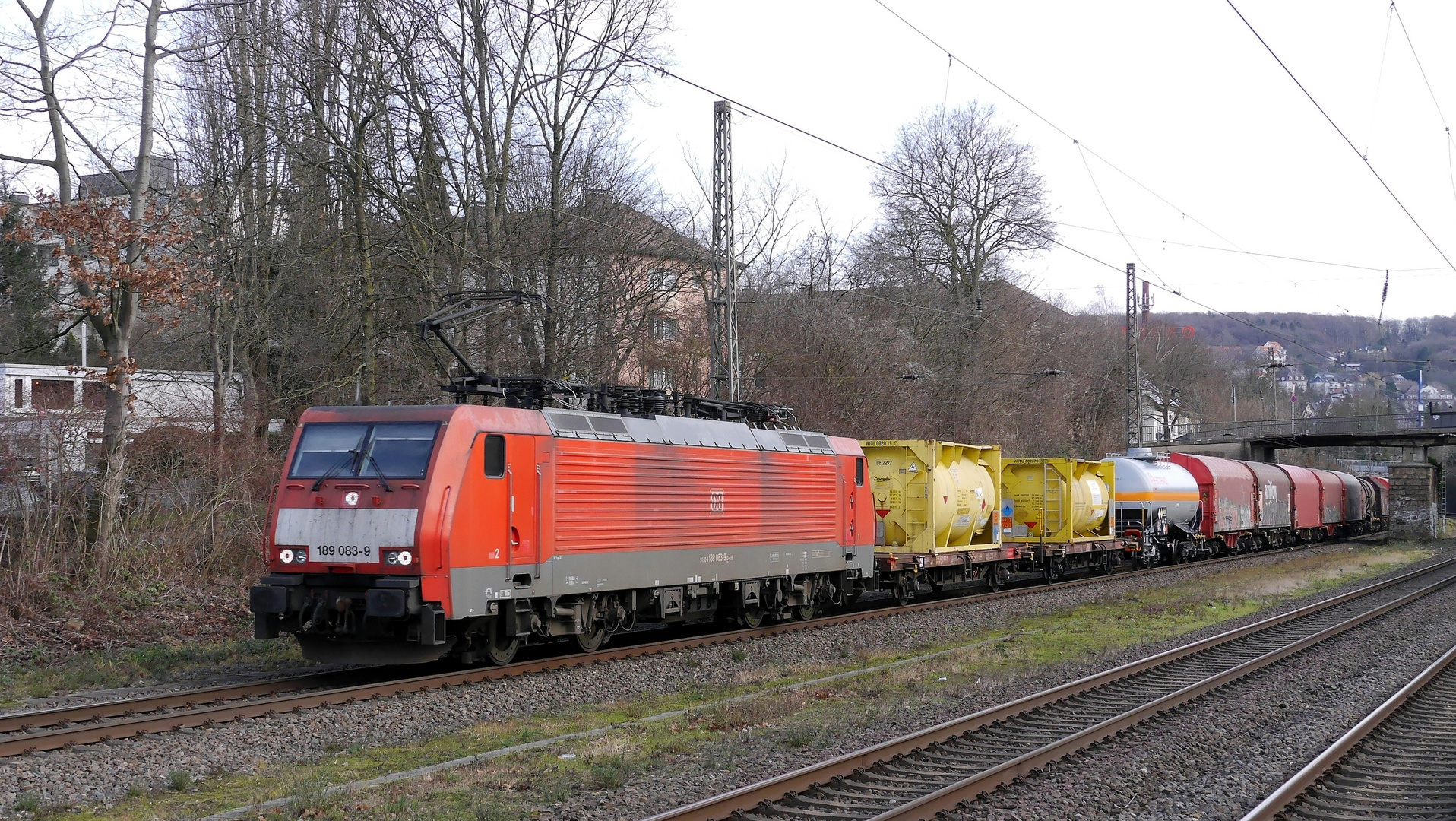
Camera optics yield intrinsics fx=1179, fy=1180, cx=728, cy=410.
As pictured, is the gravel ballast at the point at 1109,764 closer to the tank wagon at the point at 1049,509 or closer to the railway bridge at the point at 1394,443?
the tank wagon at the point at 1049,509

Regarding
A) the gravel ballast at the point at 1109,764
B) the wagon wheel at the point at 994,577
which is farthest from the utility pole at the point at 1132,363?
the gravel ballast at the point at 1109,764

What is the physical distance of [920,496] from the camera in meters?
22.2

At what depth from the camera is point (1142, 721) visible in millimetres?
11047

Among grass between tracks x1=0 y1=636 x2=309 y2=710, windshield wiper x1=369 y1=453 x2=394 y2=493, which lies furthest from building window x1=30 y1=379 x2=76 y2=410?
windshield wiper x1=369 y1=453 x2=394 y2=493

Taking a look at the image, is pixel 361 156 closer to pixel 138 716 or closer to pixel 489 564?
pixel 489 564

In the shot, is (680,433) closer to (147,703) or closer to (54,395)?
(147,703)

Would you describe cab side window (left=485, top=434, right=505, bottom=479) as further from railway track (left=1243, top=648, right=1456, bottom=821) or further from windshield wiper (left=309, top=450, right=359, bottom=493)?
railway track (left=1243, top=648, right=1456, bottom=821)

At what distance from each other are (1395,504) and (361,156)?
49685mm

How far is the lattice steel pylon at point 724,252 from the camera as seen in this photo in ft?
67.8

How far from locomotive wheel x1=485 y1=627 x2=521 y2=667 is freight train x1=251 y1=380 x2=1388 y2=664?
33 mm

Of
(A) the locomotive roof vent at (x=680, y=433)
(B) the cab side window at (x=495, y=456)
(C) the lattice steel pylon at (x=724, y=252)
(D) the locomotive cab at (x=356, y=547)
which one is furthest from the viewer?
(C) the lattice steel pylon at (x=724, y=252)

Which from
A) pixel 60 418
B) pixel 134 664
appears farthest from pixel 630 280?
pixel 134 664

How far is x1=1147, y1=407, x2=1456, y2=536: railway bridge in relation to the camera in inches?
2108

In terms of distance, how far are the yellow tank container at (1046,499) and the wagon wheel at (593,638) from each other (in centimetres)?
1432
